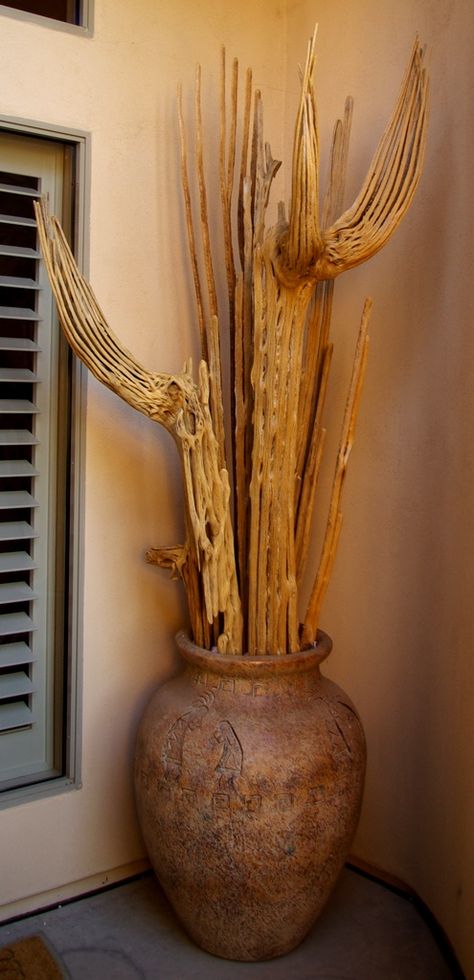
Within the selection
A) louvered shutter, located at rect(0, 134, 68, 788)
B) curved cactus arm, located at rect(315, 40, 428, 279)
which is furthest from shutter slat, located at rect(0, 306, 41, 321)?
curved cactus arm, located at rect(315, 40, 428, 279)

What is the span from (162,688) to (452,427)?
0.91 m

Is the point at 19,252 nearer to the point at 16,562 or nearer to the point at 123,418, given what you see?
the point at 123,418

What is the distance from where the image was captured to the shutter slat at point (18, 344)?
198 centimetres

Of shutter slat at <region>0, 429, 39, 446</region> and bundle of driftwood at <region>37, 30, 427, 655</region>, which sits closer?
→ bundle of driftwood at <region>37, 30, 427, 655</region>

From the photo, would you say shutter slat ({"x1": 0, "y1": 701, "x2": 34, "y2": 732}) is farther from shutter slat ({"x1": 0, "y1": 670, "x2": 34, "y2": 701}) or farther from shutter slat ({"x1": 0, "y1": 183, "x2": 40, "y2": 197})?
shutter slat ({"x1": 0, "y1": 183, "x2": 40, "y2": 197})

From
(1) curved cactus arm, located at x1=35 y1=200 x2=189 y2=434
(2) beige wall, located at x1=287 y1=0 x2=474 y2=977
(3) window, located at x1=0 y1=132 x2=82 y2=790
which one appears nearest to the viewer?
(1) curved cactus arm, located at x1=35 y1=200 x2=189 y2=434

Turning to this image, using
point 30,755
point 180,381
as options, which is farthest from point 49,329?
point 30,755

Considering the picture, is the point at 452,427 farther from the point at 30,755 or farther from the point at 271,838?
the point at 30,755

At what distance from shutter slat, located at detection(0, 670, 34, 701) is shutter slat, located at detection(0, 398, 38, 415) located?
626 mm

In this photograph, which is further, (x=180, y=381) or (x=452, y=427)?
(x=452, y=427)

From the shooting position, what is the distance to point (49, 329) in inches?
80.7

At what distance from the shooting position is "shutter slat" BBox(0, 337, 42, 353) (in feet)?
6.49

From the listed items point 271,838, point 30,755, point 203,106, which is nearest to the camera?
point 271,838

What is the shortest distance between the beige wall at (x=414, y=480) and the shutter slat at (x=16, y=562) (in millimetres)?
805
